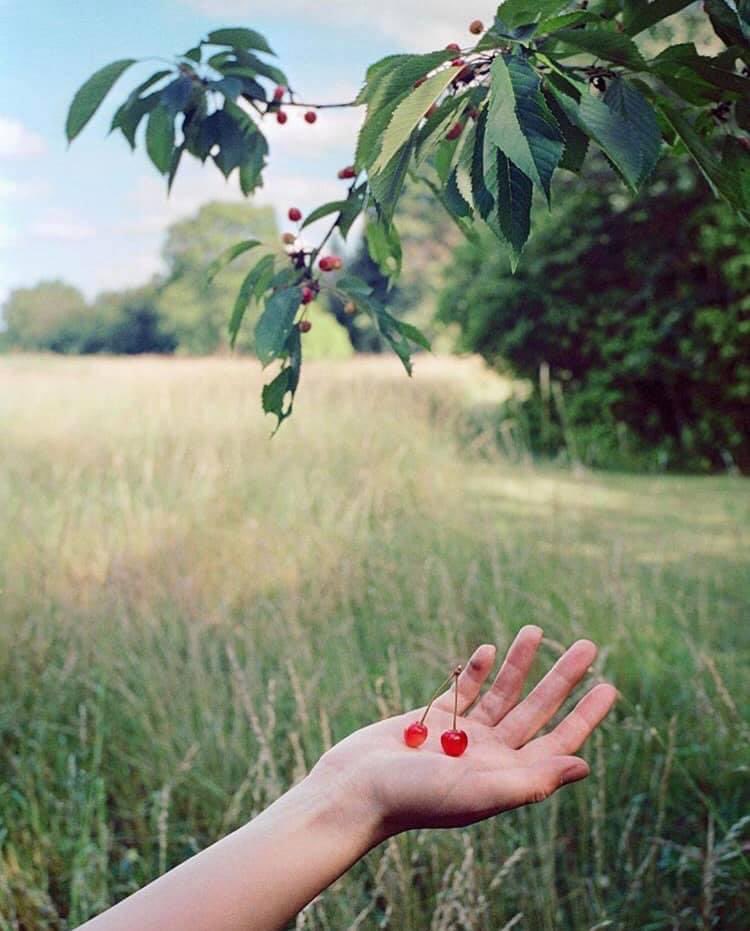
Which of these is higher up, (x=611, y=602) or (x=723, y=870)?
(x=611, y=602)

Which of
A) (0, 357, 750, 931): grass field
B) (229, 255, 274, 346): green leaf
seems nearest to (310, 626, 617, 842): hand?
(0, 357, 750, 931): grass field

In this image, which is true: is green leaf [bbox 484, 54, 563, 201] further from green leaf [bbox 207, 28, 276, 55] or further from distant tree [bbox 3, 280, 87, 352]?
distant tree [bbox 3, 280, 87, 352]

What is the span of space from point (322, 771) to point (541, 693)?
27 centimetres

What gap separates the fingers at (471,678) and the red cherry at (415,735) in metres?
0.10

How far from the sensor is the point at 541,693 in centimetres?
126

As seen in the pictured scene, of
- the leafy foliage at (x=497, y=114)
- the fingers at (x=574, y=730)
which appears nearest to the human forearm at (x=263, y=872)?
the fingers at (x=574, y=730)

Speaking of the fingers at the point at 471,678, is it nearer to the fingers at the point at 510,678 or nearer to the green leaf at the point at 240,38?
the fingers at the point at 510,678

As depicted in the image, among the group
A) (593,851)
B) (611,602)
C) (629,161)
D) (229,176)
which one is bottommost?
(593,851)

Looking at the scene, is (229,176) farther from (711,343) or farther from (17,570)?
(711,343)

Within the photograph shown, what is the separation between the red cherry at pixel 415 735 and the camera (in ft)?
3.89

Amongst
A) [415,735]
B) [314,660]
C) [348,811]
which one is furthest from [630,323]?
[348,811]

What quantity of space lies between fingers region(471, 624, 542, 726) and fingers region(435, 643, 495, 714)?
0.02 meters

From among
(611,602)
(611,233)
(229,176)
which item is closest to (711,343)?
(611,233)

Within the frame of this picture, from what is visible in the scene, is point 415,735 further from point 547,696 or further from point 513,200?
point 513,200
